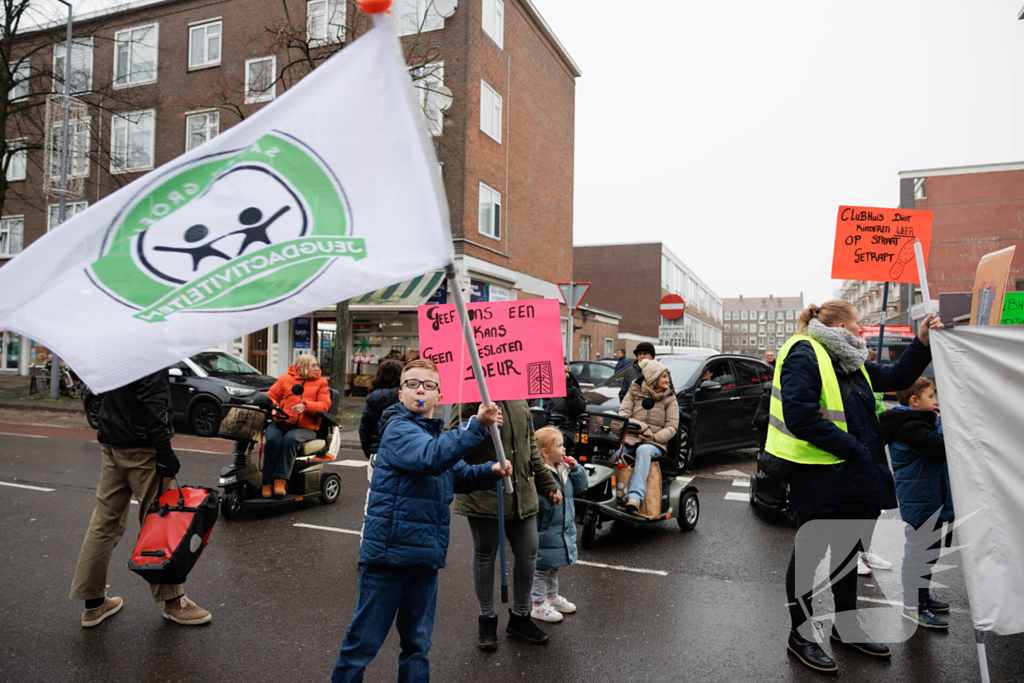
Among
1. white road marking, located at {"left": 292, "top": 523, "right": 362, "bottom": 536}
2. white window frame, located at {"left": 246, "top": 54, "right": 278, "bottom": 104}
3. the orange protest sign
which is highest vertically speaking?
white window frame, located at {"left": 246, "top": 54, "right": 278, "bottom": 104}

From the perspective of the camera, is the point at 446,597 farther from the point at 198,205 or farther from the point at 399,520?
the point at 198,205

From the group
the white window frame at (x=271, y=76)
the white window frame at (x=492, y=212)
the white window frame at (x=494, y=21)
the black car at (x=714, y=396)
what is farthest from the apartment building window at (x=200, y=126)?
the black car at (x=714, y=396)

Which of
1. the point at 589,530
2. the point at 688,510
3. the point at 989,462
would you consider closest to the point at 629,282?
the point at 688,510

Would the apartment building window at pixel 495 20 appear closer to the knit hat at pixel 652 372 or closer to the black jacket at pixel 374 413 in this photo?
the knit hat at pixel 652 372

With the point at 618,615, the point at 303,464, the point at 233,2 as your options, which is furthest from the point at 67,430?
the point at 233,2

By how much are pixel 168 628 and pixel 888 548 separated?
564 cm

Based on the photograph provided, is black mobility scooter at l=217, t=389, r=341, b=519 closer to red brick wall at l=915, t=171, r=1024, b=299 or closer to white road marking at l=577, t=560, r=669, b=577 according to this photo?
white road marking at l=577, t=560, r=669, b=577

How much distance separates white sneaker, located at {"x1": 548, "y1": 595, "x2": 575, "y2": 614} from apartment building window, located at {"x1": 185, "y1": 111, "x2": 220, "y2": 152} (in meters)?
24.4

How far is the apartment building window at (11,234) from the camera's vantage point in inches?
1169

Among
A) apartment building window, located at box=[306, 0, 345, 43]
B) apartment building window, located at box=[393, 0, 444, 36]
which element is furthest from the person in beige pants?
apartment building window, located at box=[306, 0, 345, 43]

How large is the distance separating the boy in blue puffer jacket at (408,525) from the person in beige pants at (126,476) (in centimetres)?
188

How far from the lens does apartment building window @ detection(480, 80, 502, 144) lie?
22.5 m

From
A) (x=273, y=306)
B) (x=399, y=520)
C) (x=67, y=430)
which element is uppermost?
(x=273, y=306)

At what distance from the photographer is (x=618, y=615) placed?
4520mm
